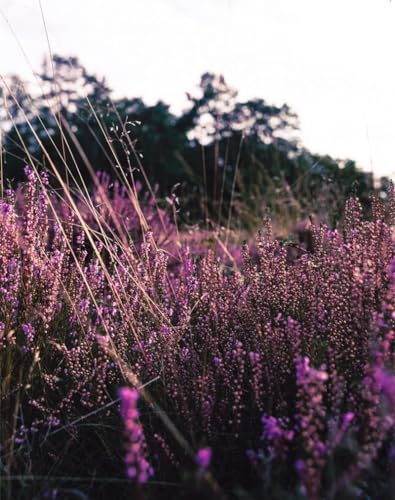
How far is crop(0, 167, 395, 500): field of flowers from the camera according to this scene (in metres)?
1.46

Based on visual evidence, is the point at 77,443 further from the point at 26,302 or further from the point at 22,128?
the point at 22,128

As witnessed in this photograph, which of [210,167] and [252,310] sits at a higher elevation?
[252,310]

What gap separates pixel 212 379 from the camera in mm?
1769

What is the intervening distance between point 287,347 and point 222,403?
325mm

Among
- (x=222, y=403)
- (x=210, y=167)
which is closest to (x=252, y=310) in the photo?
(x=222, y=403)

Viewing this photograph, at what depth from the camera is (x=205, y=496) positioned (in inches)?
40.5

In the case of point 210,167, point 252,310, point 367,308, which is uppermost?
point 367,308

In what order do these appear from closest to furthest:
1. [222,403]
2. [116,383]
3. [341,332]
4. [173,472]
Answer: [173,472], [222,403], [341,332], [116,383]

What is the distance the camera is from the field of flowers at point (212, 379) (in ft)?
4.80

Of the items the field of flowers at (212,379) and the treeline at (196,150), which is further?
the treeline at (196,150)

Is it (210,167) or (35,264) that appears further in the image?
(210,167)

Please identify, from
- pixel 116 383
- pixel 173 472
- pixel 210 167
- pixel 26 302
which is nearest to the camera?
pixel 173 472

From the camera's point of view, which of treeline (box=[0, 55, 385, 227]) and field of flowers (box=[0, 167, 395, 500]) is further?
treeline (box=[0, 55, 385, 227])

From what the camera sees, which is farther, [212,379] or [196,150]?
[196,150]
